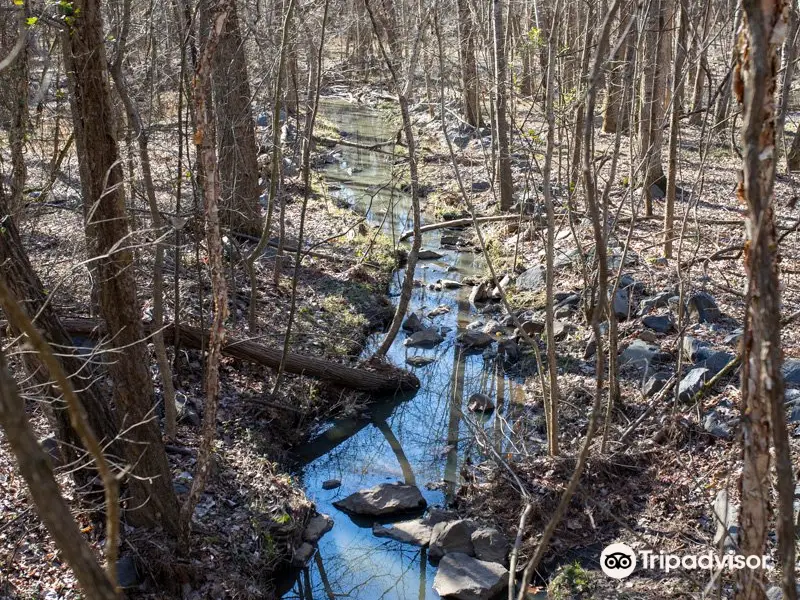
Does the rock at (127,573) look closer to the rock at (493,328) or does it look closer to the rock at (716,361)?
the rock at (716,361)

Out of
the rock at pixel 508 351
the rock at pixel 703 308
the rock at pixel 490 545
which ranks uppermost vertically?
the rock at pixel 703 308

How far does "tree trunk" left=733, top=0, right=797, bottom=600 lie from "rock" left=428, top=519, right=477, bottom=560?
3.65 metres

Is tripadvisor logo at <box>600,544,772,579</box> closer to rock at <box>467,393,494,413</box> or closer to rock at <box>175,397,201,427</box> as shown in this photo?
rock at <box>467,393,494,413</box>

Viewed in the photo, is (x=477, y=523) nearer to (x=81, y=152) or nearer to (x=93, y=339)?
(x=93, y=339)

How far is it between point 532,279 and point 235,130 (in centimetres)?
506

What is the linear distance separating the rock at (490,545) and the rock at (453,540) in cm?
6

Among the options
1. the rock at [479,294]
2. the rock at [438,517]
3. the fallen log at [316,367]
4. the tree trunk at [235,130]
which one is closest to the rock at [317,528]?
the rock at [438,517]

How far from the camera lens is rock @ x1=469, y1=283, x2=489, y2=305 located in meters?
12.1

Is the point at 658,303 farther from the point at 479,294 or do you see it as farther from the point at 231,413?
the point at 231,413

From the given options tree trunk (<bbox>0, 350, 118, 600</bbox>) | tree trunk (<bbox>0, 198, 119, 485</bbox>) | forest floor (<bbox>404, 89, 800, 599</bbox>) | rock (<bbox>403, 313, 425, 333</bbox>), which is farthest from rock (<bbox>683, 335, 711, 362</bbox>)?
tree trunk (<bbox>0, 350, 118, 600</bbox>)

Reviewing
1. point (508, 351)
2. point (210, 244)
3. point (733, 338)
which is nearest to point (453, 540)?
point (210, 244)

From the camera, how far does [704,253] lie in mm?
10438

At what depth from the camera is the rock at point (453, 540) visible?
6.50m

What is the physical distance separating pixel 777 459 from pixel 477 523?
4604mm
